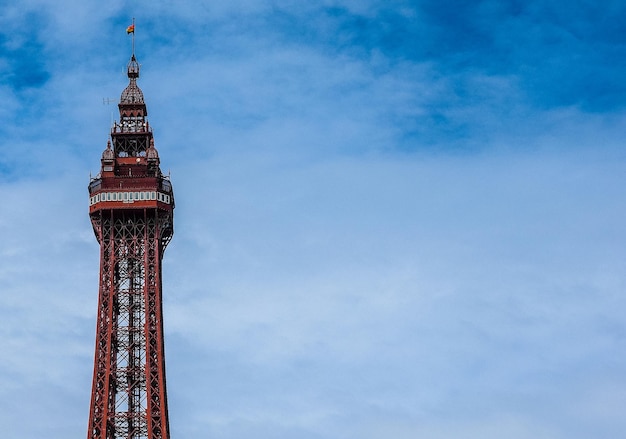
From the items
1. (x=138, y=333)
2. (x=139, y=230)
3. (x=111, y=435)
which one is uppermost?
(x=139, y=230)

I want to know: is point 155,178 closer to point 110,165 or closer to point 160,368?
point 110,165

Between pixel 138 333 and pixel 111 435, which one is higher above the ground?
pixel 138 333

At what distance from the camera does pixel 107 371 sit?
189250mm

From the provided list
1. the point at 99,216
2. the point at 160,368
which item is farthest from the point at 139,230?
the point at 160,368

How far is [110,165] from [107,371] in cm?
2965

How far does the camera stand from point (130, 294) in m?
194

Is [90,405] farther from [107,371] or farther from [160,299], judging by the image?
[160,299]

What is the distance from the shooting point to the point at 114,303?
633ft

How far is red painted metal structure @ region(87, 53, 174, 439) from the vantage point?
618 feet

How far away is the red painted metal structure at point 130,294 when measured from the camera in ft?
618

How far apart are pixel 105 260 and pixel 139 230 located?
20.9 feet

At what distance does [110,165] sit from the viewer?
198 meters

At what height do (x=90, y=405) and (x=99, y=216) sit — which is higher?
(x=99, y=216)

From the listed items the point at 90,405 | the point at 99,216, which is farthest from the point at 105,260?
the point at 90,405
